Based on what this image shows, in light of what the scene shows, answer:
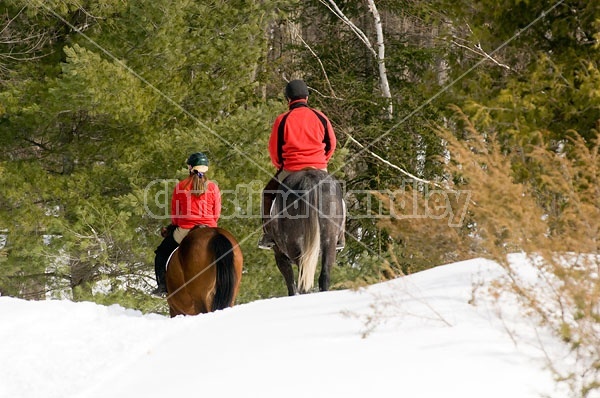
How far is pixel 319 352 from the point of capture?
15.6ft

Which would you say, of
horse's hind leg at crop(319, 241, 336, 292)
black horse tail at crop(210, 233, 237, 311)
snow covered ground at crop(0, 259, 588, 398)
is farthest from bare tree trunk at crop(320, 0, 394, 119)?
snow covered ground at crop(0, 259, 588, 398)

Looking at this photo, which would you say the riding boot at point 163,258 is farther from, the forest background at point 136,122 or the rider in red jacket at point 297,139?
the forest background at point 136,122

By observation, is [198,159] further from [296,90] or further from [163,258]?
[163,258]

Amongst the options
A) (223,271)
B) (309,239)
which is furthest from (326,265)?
(223,271)

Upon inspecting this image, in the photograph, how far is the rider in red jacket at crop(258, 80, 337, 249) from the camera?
996 cm

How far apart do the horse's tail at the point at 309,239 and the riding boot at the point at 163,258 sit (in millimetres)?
1885

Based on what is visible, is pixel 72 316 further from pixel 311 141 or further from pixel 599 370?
pixel 599 370

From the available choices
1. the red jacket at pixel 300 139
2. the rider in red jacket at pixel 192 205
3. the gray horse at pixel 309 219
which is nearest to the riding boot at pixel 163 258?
the rider in red jacket at pixel 192 205

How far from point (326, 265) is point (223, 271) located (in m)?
1.24

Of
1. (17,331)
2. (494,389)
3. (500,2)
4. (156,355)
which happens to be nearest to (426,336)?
(494,389)

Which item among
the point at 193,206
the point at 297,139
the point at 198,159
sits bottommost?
the point at 193,206

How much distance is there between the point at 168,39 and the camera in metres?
15.4

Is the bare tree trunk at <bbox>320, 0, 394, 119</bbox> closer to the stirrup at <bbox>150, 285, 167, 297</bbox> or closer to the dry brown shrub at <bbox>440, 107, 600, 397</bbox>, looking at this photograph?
the stirrup at <bbox>150, 285, 167, 297</bbox>

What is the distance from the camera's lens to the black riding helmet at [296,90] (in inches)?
397
